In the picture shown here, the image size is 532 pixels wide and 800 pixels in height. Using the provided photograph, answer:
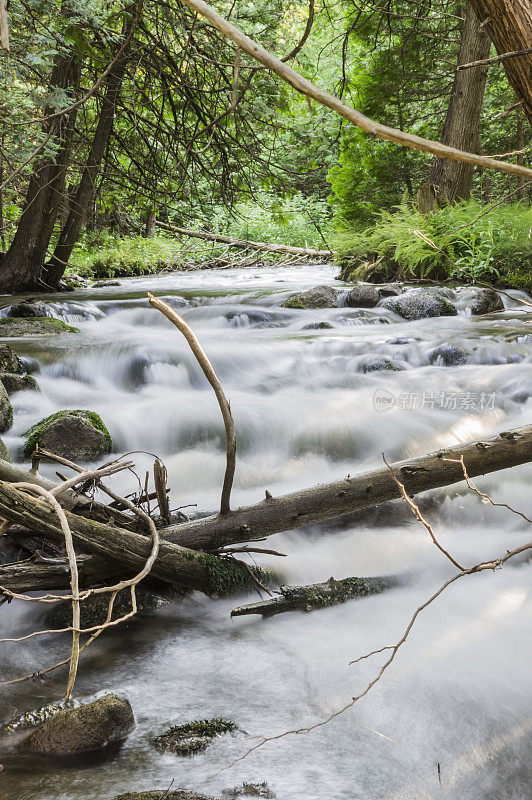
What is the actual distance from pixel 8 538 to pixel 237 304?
7043 millimetres

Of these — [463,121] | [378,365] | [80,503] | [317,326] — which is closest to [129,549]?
[80,503]

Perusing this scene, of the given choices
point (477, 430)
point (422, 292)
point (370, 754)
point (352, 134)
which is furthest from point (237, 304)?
point (370, 754)

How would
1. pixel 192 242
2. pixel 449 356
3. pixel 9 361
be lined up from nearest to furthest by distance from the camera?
pixel 9 361
pixel 449 356
pixel 192 242

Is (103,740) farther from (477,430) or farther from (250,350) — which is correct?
(250,350)

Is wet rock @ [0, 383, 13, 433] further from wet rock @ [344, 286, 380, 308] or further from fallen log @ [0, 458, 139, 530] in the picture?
wet rock @ [344, 286, 380, 308]

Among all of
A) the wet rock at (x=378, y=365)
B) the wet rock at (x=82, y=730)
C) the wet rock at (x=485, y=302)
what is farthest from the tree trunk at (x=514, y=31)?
the wet rock at (x=485, y=302)

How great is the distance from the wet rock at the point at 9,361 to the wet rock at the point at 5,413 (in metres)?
0.87

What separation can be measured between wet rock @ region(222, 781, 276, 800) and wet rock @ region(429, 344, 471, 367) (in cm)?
498

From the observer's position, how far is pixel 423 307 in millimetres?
8148

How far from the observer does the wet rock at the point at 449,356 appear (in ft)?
20.1

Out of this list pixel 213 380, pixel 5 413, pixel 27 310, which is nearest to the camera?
pixel 213 380

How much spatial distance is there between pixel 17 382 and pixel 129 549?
3.13 meters

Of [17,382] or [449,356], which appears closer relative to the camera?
[17,382]

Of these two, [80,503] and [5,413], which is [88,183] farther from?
[80,503]
